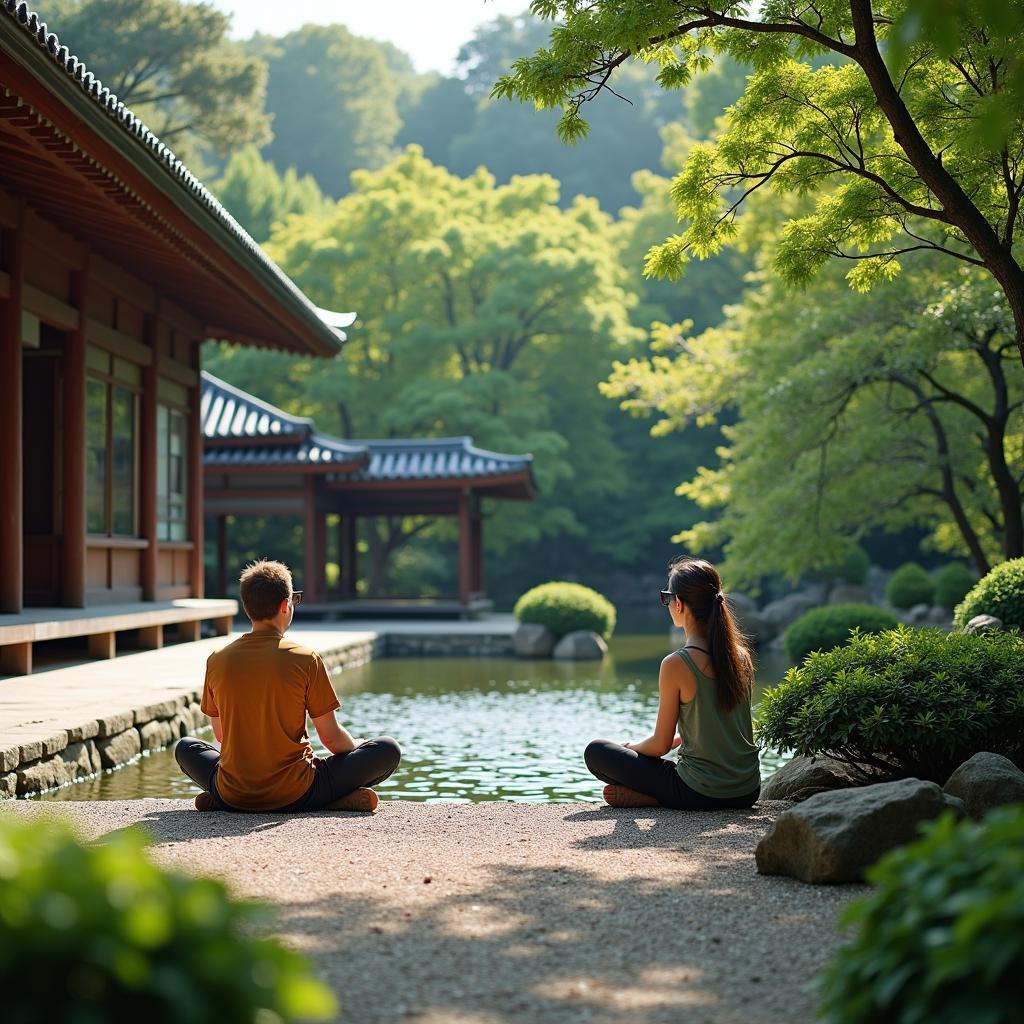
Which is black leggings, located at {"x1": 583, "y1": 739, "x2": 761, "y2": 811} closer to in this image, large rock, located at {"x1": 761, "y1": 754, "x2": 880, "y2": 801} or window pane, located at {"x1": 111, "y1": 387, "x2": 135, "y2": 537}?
large rock, located at {"x1": 761, "y1": 754, "x2": 880, "y2": 801}

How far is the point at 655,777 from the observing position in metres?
5.83

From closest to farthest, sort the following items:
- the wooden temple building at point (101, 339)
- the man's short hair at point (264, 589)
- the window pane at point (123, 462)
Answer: the man's short hair at point (264, 589) → the wooden temple building at point (101, 339) → the window pane at point (123, 462)

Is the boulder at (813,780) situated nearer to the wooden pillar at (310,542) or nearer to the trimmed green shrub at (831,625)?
the trimmed green shrub at (831,625)

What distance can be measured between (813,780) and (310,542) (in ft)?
58.2

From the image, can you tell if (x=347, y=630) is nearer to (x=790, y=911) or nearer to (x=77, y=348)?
(x=77, y=348)

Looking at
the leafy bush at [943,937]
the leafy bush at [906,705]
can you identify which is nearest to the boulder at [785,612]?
the leafy bush at [906,705]

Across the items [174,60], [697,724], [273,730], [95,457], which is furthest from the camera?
[174,60]

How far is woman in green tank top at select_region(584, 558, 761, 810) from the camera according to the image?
18.2ft

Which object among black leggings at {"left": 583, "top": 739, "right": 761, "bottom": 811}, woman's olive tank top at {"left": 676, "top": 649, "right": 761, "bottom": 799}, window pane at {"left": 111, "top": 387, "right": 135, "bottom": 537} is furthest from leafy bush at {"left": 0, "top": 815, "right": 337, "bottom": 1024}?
window pane at {"left": 111, "top": 387, "right": 135, "bottom": 537}

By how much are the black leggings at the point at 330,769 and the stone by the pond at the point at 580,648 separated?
1273cm

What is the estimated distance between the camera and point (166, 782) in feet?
25.2

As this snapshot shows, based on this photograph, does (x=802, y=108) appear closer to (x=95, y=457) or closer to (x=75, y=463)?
(x=75, y=463)

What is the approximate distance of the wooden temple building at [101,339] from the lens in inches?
317

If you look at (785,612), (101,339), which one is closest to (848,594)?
(785,612)
